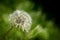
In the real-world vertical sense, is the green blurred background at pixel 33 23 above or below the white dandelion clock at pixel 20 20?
above

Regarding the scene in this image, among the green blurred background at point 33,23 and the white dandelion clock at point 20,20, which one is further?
the green blurred background at point 33,23

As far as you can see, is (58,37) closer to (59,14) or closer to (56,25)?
(56,25)

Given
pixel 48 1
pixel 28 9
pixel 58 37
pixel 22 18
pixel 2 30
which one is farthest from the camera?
pixel 48 1

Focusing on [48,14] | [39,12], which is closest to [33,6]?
[39,12]

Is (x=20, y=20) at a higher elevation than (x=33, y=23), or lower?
lower

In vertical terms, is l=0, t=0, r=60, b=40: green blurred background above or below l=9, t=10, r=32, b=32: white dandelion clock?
above

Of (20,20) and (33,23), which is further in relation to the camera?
(33,23)

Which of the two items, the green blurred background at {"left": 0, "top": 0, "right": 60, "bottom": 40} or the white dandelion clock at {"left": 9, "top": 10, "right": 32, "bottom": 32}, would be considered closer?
the white dandelion clock at {"left": 9, "top": 10, "right": 32, "bottom": 32}

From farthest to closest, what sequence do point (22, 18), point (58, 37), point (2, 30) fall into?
point (58, 37)
point (2, 30)
point (22, 18)
